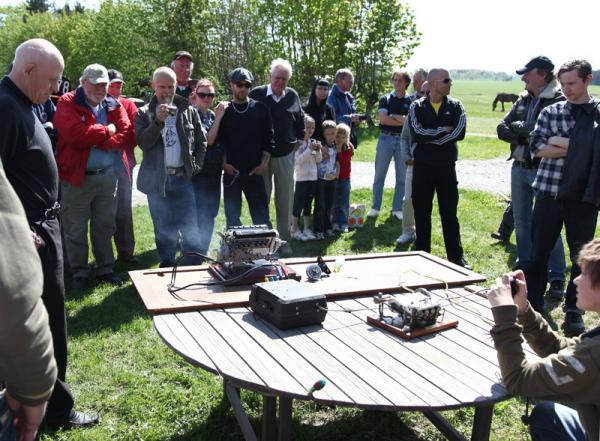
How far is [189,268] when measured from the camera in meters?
3.73

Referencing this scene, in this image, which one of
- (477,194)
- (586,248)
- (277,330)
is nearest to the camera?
(586,248)

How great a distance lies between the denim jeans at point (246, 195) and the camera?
6445 millimetres

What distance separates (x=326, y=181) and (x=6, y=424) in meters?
6.20

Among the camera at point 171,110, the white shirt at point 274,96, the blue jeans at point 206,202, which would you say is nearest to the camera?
the camera at point 171,110

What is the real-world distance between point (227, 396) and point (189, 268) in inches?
32.5

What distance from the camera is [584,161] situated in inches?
180

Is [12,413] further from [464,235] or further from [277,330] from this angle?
[464,235]

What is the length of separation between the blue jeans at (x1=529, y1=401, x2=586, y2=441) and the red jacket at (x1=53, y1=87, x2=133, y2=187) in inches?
171

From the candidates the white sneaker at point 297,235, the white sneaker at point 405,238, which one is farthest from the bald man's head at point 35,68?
the white sneaker at point 405,238

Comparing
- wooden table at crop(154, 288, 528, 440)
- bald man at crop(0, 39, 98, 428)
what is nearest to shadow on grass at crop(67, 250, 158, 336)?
bald man at crop(0, 39, 98, 428)

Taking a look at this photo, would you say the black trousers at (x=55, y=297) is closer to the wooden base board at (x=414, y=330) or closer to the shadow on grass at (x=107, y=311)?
the shadow on grass at (x=107, y=311)

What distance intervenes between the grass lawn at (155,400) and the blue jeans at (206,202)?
1355mm

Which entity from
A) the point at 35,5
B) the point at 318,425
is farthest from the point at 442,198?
the point at 35,5

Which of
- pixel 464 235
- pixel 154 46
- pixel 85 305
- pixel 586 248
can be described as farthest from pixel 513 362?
pixel 154 46
